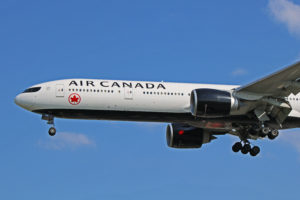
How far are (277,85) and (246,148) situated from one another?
7108 millimetres

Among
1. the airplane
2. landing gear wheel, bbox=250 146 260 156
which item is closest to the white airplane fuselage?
the airplane

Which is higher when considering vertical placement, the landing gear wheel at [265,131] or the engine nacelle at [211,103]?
the engine nacelle at [211,103]

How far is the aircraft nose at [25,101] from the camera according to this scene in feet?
147

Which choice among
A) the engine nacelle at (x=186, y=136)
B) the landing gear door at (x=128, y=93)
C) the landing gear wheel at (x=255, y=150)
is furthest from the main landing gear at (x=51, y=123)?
the landing gear wheel at (x=255, y=150)

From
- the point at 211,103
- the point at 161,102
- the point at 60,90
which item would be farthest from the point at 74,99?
the point at 211,103

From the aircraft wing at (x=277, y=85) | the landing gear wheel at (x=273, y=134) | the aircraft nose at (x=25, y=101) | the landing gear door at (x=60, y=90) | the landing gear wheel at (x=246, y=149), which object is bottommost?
the landing gear wheel at (x=273, y=134)

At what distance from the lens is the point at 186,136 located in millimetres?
50719

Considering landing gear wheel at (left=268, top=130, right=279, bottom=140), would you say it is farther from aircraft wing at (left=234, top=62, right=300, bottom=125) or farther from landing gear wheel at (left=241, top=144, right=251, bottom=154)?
landing gear wheel at (left=241, top=144, right=251, bottom=154)

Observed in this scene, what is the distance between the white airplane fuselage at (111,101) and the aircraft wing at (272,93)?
64.9 inches

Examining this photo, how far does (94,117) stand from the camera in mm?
45000

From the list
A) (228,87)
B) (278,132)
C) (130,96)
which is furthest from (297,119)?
(130,96)

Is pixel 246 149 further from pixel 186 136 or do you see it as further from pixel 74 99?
pixel 74 99

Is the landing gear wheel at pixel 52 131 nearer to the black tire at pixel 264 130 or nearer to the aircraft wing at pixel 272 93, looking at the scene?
the aircraft wing at pixel 272 93

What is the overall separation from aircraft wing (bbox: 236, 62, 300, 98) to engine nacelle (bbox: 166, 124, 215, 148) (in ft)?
23.8
